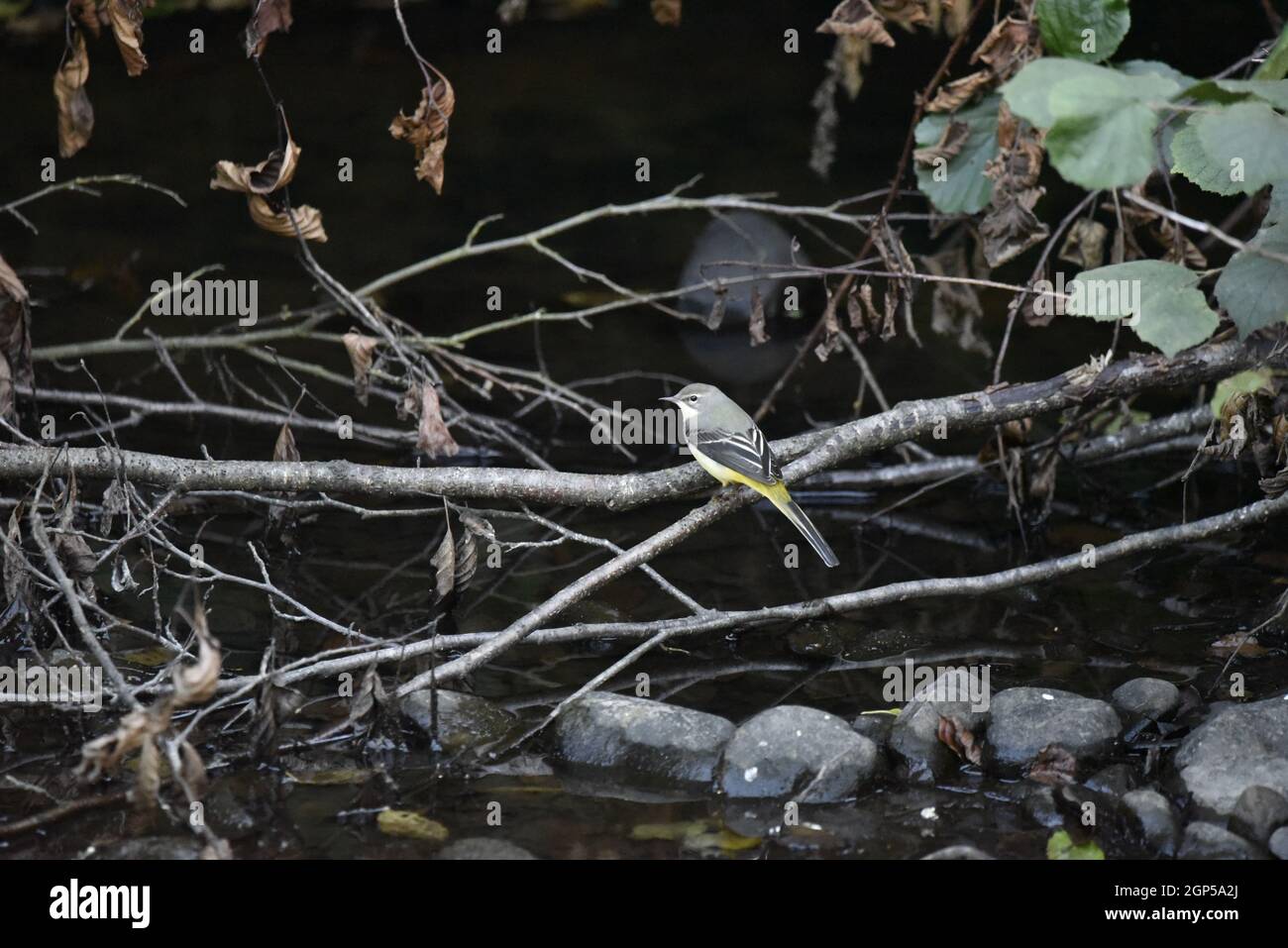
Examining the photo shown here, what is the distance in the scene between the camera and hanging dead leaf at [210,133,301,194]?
5609 mm

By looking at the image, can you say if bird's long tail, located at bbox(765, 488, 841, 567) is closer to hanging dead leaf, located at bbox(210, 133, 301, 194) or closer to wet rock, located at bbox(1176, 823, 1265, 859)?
wet rock, located at bbox(1176, 823, 1265, 859)

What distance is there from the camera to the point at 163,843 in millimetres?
4770

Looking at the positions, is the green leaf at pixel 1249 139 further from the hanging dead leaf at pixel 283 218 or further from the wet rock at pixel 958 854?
the hanging dead leaf at pixel 283 218

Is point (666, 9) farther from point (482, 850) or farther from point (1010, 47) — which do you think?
point (482, 850)

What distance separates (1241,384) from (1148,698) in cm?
133

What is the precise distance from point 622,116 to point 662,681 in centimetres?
1068

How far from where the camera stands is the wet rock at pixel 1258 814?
473 cm

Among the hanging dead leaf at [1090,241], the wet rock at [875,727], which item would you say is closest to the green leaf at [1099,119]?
the wet rock at [875,727]

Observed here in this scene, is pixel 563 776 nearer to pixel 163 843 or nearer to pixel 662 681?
pixel 662 681

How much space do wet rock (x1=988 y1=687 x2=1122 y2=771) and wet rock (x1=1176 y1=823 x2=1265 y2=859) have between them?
2.26 ft

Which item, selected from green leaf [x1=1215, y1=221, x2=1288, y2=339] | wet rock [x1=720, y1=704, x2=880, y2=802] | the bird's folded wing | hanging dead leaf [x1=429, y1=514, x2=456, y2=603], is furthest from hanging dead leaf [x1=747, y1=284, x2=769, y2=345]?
green leaf [x1=1215, y1=221, x2=1288, y2=339]

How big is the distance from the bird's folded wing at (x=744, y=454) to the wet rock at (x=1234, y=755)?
198 cm

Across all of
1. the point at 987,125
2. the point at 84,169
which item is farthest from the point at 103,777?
the point at 84,169

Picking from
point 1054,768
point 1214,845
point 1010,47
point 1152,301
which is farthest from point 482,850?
point 1010,47
